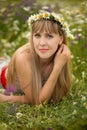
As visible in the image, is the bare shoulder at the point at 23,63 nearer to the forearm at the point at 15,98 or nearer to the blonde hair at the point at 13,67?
the blonde hair at the point at 13,67

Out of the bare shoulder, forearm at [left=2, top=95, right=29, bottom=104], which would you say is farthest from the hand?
forearm at [left=2, top=95, right=29, bottom=104]

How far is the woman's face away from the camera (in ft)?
13.6

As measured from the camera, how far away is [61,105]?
4.33 meters

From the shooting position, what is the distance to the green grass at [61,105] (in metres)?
3.68

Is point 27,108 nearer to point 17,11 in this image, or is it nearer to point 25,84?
point 25,84

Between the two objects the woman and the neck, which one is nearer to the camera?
the woman

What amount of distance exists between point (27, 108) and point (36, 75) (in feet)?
1.03

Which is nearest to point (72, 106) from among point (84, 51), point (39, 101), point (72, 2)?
point (39, 101)

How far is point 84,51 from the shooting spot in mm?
5652

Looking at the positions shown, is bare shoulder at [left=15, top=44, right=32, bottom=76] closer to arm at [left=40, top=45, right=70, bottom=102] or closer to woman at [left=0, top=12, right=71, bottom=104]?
woman at [left=0, top=12, right=71, bottom=104]

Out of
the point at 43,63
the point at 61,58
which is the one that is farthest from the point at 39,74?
the point at 61,58

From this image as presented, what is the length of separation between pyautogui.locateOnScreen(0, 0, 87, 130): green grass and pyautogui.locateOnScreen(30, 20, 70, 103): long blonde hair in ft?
0.33

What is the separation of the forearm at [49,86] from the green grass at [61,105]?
0.26 ft

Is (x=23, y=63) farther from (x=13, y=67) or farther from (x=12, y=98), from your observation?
(x=12, y=98)
